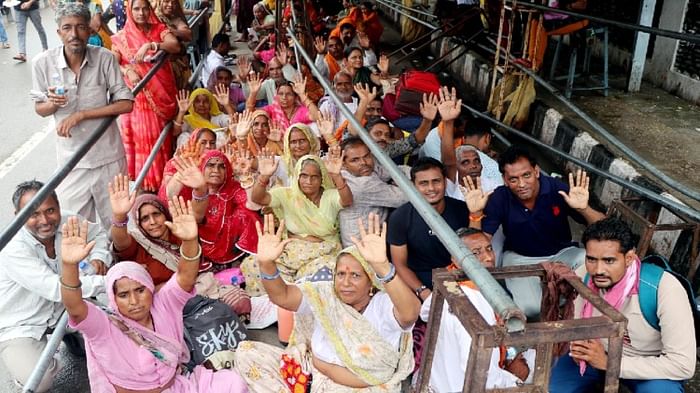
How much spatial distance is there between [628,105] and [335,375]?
437 centimetres

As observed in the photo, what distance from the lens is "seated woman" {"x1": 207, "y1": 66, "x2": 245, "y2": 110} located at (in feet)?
20.0

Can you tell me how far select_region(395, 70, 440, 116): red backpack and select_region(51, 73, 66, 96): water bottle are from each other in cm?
303

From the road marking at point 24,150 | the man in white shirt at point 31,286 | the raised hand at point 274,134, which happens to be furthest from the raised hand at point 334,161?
the road marking at point 24,150

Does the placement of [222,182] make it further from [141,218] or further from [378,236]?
[378,236]

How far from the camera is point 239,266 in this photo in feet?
12.3

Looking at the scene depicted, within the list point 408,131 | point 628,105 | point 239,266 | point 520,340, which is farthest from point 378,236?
point 628,105

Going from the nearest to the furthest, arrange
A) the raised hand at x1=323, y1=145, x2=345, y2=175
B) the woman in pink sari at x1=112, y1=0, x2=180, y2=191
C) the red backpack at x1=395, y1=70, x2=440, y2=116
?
the raised hand at x1=323, y1=145, x2=345, y2=175, the woman in pink sari at x1=112, y1=0, x2=180, y2=191, the red backpack at x1=395, y1=70, x2=440, y2=116

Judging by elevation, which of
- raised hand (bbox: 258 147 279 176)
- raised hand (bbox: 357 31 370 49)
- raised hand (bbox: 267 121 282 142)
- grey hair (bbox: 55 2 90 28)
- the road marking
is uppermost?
grey hair (bbox: 55 2 90 28)

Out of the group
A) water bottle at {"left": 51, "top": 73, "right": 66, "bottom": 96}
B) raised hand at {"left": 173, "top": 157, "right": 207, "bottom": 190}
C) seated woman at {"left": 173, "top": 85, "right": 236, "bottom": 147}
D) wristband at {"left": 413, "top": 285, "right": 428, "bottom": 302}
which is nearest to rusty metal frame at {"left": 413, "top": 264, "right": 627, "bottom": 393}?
wristband at {"left": 413, "top": 285, "right": 428, "bottom": 302}

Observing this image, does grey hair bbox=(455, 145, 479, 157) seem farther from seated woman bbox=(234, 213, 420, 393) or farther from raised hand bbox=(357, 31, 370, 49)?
raised hand bbox=(357, 31, 370, 49)

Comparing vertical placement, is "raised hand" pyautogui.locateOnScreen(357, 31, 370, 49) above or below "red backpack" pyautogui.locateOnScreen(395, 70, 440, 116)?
below

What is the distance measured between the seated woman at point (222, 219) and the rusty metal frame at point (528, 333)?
8.15 ft

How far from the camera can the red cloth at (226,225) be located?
369 centimetres

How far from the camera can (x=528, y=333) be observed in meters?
1.09
